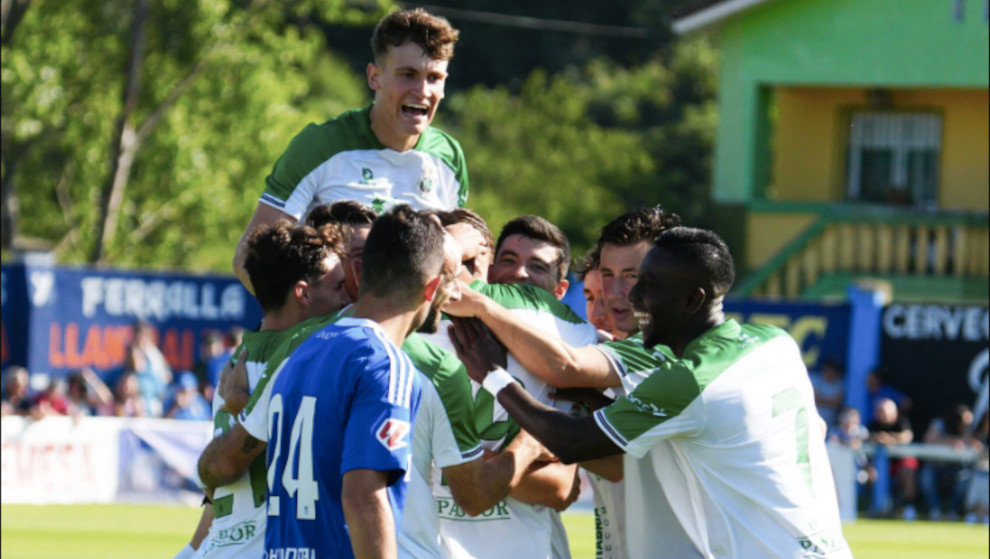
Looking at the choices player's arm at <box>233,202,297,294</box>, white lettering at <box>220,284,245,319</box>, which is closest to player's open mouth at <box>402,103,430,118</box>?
player's arm at <box>233,202,297,294</box>

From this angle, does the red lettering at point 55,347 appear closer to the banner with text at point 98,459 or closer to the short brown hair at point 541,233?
the banner with text at point 98,459

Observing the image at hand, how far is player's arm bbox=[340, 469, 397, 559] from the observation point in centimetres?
438

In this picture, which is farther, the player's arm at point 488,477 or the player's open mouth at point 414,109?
the player's open mouth at point 414,109

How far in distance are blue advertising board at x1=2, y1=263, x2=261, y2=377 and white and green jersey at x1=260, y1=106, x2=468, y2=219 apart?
12.7 m

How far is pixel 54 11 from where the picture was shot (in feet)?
88.9

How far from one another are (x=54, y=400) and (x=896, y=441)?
9.91 meters

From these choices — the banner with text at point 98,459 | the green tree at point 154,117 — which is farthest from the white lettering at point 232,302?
the green tree at point 154,117

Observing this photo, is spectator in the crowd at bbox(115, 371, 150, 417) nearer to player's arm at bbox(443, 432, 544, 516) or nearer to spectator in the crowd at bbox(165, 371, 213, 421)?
spectator in the crowd at bbox(165, 371, 213, 421)

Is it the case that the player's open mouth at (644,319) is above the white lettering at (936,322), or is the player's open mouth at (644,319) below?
above

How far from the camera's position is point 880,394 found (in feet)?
59.7

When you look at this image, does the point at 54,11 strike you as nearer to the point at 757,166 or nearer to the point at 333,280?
the point at 757,166

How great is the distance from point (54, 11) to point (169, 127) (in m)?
2.82

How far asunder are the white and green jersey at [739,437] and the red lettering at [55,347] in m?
15.4

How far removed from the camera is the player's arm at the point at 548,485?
561cm
